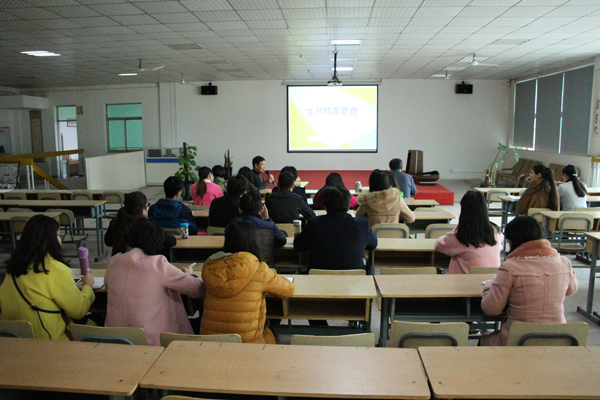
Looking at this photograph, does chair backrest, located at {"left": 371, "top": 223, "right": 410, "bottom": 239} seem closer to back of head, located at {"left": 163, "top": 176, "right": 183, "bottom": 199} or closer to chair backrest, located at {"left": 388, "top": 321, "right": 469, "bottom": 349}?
back of head, located at {"left": 163, "top": 176, "right": 183, "bottom": 199}

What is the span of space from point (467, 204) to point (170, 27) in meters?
5.28

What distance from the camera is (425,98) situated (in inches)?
523

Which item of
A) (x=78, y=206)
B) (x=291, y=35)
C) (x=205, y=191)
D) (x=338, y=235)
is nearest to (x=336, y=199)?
(x=338, y=235)

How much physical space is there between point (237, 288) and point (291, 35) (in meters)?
5.92

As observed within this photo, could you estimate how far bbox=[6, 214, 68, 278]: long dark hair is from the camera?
7.25 ft

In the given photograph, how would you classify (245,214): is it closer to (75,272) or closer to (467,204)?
(75,272)

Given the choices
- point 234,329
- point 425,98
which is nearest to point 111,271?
point 234,329

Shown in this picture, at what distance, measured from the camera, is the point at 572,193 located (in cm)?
567

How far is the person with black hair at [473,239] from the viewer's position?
10.4 ft

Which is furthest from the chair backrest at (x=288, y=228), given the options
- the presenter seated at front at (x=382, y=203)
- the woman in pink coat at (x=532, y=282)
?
the woman in pink coat at (x=532, y=282)

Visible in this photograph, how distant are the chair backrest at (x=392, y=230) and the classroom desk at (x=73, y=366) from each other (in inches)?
106

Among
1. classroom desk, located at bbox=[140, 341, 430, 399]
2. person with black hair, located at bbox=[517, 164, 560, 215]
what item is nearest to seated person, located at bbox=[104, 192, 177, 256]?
classroom desk, located at bbox=[140, 341, 430, 399]

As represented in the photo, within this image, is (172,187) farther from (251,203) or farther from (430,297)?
(430,297)

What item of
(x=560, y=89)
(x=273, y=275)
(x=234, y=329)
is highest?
(x=560, y=89)
